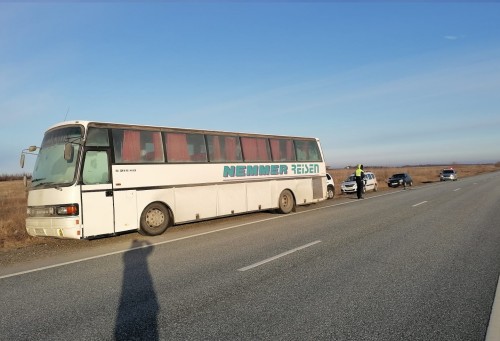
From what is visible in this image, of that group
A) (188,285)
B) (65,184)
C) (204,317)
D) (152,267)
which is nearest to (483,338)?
(204,317)

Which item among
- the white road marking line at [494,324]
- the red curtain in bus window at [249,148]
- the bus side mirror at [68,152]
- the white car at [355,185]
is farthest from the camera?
the white car at [355,185]

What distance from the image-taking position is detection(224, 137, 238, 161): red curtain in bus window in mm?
13117

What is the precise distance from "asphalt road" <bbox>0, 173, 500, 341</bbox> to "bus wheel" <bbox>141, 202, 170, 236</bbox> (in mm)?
848

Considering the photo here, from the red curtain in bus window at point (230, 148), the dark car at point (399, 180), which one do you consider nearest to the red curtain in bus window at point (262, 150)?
the red curtain in bus window at point (230, 148)

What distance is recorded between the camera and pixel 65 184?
888 centimetres

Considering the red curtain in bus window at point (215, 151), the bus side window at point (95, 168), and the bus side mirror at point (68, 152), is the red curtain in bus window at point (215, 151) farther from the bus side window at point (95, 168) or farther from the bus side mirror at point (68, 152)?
the bus side mirror at point (68, 152)

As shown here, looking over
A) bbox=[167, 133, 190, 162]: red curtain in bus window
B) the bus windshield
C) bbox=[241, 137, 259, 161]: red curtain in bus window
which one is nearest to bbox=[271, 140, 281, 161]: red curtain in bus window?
bbox=[241, 137, 259, 161]: red curtain in bus window

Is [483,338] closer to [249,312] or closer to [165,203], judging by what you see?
[249,312]

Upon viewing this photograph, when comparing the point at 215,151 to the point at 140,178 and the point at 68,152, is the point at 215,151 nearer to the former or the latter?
the point at 140,178

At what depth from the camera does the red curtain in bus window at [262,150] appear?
1440 cm

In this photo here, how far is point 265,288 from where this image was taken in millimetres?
5285

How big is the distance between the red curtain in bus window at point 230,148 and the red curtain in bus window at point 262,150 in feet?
4.15

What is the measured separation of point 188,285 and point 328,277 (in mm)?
2070

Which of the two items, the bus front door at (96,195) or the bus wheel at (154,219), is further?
the bus wheel at (154,219)
